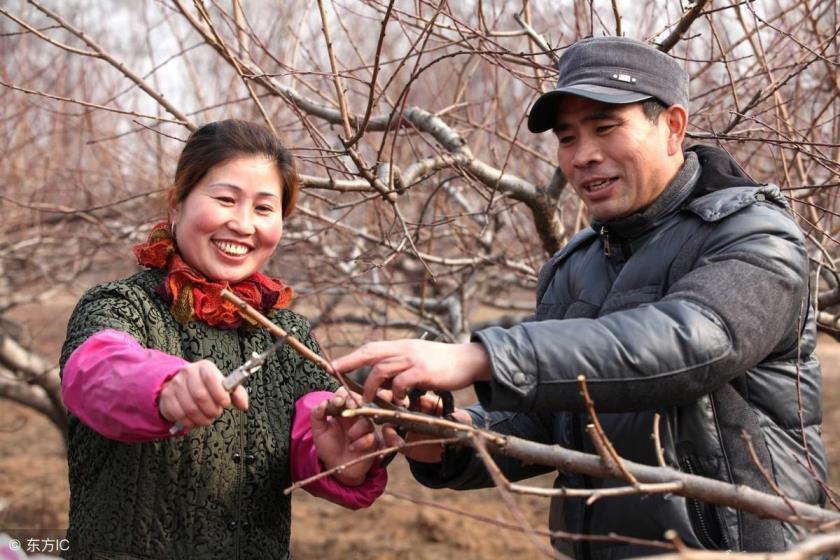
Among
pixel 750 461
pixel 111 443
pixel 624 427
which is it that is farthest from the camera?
pixel 111 443

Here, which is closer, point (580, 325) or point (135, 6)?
point (580, 325)

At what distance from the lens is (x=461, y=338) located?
436 cm

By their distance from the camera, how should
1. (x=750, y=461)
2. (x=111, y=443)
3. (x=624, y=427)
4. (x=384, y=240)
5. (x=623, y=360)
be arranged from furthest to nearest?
(x=384, y=240), (x=111, y=443), (x=624, y=427), (x=750, y=461), (x=623, y=360)

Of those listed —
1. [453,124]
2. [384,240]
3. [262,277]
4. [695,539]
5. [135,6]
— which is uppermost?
[135,6]

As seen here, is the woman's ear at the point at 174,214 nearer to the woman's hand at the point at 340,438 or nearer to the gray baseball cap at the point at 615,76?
the woman's hand at the point at 340,438

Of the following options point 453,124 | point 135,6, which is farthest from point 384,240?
point 135,6

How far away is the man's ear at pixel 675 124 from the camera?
83.7 inches

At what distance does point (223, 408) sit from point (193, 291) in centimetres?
31

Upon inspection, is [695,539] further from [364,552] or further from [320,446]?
[364,552]

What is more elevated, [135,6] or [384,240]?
[135,6]

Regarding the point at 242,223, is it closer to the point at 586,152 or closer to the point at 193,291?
the point at 193,291

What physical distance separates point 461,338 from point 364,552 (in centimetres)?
219

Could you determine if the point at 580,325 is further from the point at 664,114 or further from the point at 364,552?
the point at 364,552

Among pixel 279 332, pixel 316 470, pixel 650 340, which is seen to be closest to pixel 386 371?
pixel 279 332
